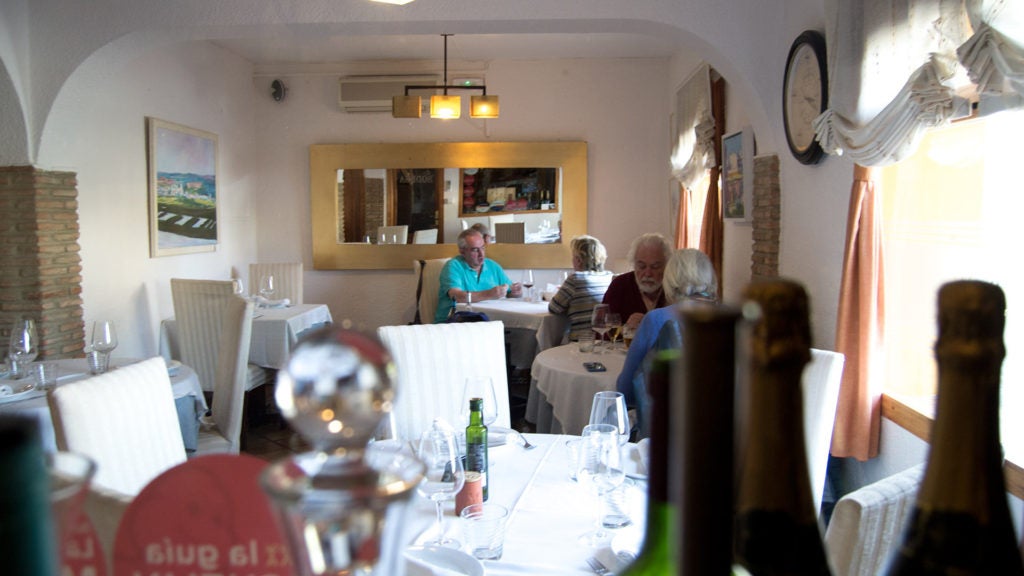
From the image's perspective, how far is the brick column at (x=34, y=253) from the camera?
3914 millimetres

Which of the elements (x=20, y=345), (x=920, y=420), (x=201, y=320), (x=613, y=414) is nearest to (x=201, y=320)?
(x=201, y=320)

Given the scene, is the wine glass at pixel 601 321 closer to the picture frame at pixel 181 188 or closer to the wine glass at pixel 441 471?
the wine glass at pixel 441 471

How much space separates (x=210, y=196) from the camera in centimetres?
620

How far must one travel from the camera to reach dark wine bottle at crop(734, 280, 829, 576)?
372 mm

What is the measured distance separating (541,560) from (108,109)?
15.4 ft

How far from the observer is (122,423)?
1.93 meters

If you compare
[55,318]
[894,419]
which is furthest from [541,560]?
[55,318]

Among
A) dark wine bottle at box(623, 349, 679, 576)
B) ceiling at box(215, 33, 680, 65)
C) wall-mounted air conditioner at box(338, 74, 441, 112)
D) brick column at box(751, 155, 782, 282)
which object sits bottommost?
dark wine bottle at box(623, 349, 679, 576)

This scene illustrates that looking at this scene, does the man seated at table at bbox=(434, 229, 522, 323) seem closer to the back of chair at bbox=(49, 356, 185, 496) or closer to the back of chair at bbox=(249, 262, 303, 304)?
→ the back of chair at bbox=(249, 262, 303, 304)

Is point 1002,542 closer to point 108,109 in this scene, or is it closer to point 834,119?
point 834,119

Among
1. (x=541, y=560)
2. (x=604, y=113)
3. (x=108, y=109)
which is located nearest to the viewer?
(x=541, y=560)

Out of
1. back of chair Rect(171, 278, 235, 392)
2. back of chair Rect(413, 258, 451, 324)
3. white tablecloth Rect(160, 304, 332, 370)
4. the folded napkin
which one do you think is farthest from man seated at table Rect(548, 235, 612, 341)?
back of chair Rect(413, 258, 451, 324)

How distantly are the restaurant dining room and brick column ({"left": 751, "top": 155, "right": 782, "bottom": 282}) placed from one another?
24mm

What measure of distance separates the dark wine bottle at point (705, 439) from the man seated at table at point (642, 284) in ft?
11.0
